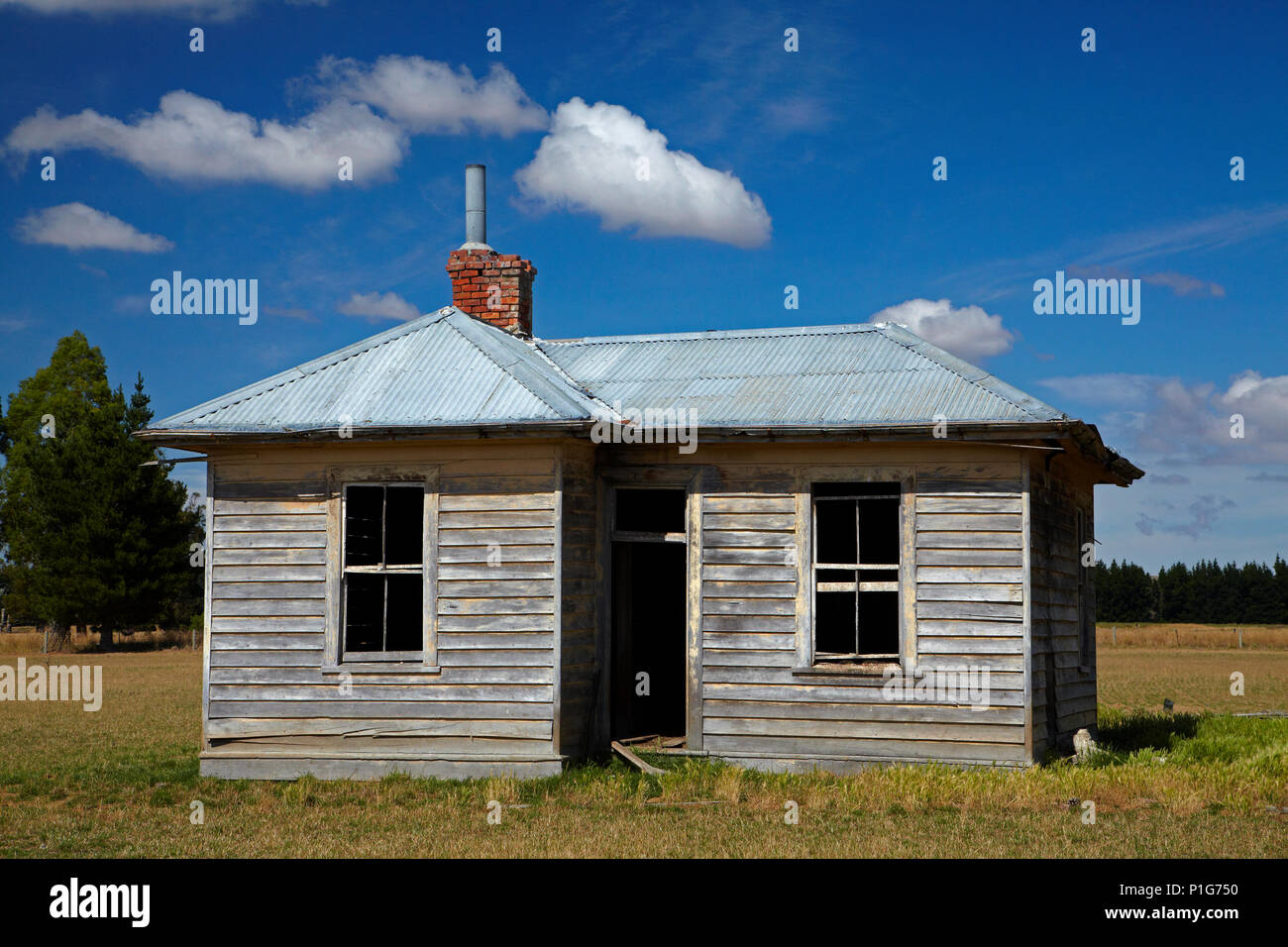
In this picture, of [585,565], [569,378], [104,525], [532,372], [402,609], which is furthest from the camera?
[104,525]

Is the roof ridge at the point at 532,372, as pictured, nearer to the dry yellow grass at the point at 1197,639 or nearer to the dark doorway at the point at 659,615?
the dark doorway at the point at 659,615

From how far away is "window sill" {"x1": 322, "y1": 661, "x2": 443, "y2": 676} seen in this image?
12.1m

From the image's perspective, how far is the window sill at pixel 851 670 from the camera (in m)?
11.8

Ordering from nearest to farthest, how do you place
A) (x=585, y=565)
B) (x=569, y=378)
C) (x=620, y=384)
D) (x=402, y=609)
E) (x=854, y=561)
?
1. (x=585, y=565)
2. (x=402, y=609)
3. (x=620, y=384)
4. (x=569, y=378)
5. (x=854, y=561)

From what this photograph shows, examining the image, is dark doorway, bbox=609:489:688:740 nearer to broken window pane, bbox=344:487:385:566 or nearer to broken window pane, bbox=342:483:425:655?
broken window pane, bbox=342:483:425:655

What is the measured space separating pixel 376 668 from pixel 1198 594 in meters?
81.3

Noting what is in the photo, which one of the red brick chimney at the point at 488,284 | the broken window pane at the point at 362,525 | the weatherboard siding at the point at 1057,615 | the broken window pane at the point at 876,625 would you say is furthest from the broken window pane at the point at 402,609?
the weatherboard siding at the point at 1057,615

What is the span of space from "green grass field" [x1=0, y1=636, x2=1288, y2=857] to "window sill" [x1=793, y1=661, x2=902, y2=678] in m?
0.96

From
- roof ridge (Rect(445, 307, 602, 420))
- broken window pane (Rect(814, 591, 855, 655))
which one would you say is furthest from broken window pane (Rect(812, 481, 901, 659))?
roof ridge (Rect(445, 307, 602, 420))

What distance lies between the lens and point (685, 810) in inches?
400

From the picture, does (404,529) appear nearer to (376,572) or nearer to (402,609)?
(402,609)

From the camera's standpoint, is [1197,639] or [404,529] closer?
[404,529]

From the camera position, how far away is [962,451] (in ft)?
38.5

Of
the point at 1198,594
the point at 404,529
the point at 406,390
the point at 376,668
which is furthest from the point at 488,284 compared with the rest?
the point at 1198,594
